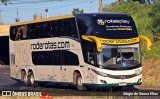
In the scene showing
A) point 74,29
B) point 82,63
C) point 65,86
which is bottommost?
point 65,86

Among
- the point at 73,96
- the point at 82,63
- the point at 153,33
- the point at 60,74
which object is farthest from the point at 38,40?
the point at 153,33

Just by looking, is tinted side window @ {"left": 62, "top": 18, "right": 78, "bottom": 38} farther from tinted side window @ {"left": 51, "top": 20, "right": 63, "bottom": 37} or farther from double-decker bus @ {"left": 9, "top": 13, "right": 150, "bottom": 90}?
tinted side window @ {"left": 51, "top": 20, "right": 63, "bottom": 37}

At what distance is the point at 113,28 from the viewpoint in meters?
26.6

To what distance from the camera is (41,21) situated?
102 ft

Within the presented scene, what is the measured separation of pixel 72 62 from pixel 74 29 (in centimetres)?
185

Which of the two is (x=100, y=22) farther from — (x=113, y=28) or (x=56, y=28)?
(x=56, y=28)

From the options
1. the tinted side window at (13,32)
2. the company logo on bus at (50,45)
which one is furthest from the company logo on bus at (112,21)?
the tinted side window at (13,32)

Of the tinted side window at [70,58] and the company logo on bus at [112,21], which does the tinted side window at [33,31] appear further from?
the company logo on bus at [112,21]

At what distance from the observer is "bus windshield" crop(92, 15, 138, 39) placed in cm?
2627

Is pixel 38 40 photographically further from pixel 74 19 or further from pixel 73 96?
pixel 73 96

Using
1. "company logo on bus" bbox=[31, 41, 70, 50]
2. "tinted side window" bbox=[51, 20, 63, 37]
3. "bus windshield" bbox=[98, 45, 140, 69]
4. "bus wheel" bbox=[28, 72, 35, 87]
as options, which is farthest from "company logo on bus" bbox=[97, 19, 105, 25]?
"bus wheel" bbox=[28, 72, 35, 87]

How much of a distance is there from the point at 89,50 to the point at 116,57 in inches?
59.1

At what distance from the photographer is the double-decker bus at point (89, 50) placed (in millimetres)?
26031

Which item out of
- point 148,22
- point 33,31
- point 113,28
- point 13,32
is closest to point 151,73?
point 33,31
